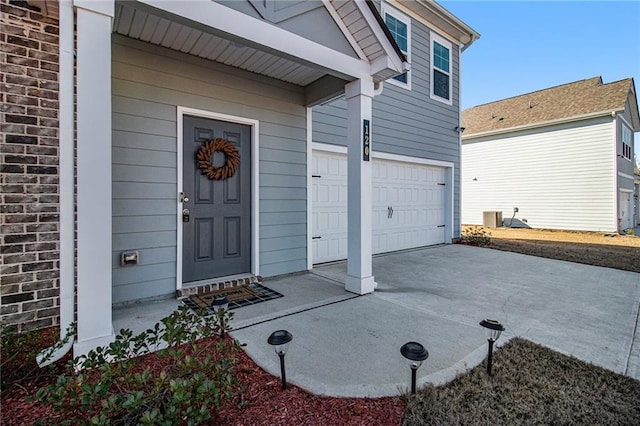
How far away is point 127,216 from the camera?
10.8 feet

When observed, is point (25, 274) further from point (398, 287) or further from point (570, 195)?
point (570, 195)

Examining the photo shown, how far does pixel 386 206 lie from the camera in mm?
6504

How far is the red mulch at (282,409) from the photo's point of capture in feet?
5.42

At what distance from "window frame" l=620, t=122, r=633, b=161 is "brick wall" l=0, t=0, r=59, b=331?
55.1 feet

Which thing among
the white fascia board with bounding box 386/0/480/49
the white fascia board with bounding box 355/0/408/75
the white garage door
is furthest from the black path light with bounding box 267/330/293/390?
the white fascia board with bounding box 386/0/480/49

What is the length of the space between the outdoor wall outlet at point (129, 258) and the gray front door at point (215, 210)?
51cm

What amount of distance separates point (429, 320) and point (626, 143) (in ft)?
53.0


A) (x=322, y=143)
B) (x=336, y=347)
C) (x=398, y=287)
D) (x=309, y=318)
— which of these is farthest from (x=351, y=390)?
(x=322, y=143)

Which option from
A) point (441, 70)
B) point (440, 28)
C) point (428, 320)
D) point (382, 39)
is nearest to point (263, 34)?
point (382, 39)

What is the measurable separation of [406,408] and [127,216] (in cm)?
317

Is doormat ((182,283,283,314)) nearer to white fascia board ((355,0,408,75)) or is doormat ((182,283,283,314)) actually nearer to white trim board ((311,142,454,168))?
white trim board ((311,142,454,168))

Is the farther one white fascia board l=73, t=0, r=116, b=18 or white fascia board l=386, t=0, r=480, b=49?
white fascia board l=386, t=0, r=480, b=49

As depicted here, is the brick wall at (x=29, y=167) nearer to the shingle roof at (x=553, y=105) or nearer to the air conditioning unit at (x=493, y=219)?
the air conditioning unit at (x=493, y=219)

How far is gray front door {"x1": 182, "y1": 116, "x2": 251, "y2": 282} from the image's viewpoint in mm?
3732
